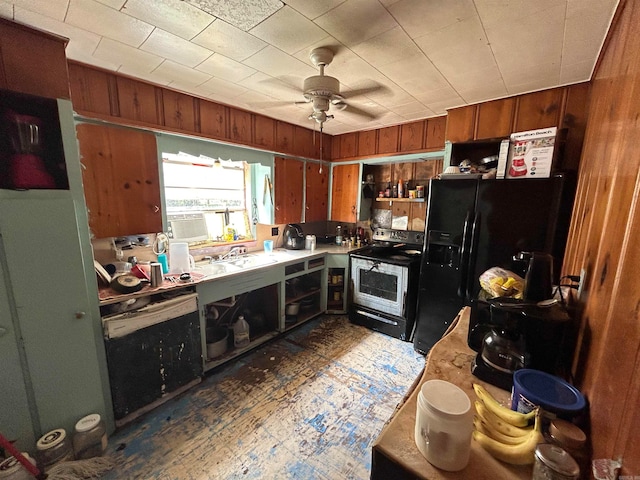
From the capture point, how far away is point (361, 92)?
86.9 inches

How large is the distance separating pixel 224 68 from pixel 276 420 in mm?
2519

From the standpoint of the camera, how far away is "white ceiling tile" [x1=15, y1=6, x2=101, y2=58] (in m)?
1.28

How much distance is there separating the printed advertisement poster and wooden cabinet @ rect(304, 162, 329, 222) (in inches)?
83.6

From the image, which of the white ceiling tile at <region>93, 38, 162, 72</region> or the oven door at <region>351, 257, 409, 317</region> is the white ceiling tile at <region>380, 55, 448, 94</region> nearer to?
the white ceiling tile at <region>93, 38, 162, 72</region>

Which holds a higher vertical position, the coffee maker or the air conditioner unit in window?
the air conditioner unit in window

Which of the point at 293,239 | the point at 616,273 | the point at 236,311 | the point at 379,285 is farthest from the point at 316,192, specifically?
the point at 616,273

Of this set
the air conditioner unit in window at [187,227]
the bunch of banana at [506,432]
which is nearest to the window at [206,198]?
the air conditioner unit in window at [187,227]

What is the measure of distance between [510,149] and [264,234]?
8.75 feet

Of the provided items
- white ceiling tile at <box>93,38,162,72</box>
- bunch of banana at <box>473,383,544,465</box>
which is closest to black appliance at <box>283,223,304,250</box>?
white ceiling tile at <box>93,38,162,72</box>

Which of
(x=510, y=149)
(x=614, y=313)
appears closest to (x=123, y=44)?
(x=614, y=313)

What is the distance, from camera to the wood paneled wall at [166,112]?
1830 mm

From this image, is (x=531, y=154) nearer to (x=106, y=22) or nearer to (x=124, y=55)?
(x=106, y=22)

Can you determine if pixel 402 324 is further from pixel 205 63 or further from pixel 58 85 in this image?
pixel 58 85

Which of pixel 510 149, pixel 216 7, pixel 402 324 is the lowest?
pixel 402 324
